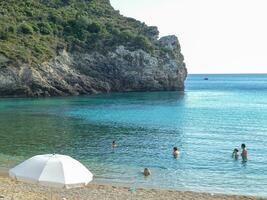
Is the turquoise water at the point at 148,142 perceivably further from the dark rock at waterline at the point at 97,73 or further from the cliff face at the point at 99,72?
the dark rock at waterline at the point at 97,73

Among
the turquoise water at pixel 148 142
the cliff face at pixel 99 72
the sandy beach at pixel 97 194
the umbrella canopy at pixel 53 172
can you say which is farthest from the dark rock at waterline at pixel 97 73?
the umbrella canopy at pixel 53 172

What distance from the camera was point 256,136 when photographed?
43.9 meters

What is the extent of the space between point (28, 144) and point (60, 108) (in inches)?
1211

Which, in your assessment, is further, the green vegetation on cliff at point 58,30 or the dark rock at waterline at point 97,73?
the green vegetation on cliff at point 58,30

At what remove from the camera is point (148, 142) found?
39594 millimetres

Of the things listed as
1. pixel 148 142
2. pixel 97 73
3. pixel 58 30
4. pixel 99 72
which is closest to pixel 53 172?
pixel 148 142

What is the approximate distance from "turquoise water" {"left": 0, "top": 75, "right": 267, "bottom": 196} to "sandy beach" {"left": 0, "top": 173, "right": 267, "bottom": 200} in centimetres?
180

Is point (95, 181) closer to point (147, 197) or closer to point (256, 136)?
point (147, 197)

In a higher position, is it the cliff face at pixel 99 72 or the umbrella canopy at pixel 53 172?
the cliff face at pixel 99 72

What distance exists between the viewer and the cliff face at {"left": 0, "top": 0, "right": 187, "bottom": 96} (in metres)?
87.6

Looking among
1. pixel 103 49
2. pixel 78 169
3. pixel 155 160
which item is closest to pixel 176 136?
pixel 155 160

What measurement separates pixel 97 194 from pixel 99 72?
277ft

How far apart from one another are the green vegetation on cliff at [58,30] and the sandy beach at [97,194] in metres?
67.4

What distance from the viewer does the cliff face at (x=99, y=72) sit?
87.6m
